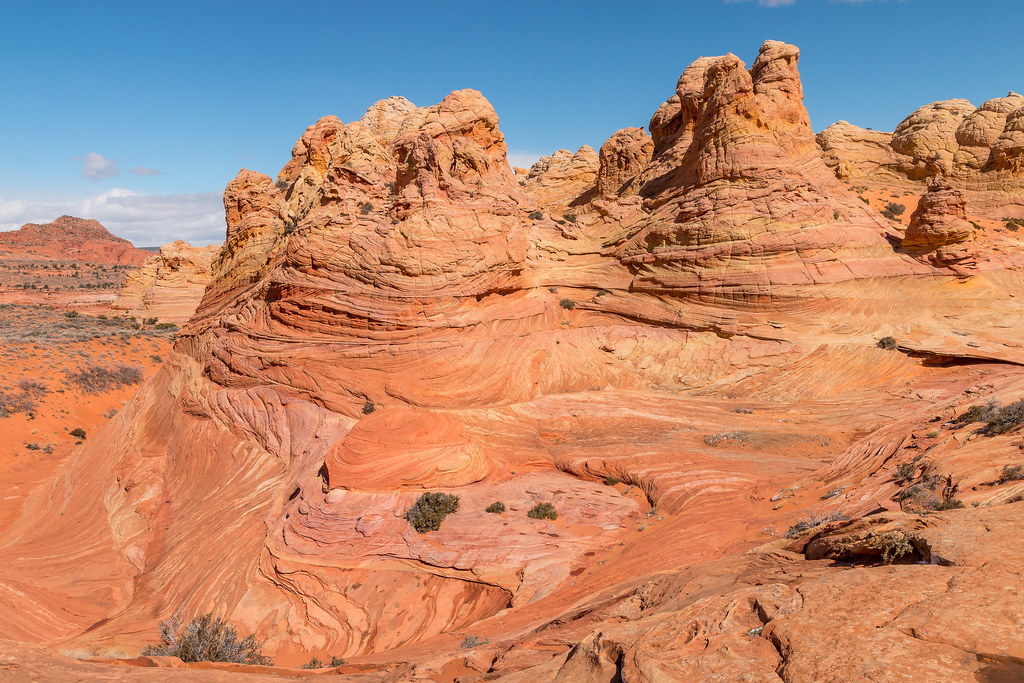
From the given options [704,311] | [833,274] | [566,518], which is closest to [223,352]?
[566,518]

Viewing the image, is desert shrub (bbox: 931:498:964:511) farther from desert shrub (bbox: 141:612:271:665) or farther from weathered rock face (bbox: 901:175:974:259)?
weathered rock face (bbox: 901:175:974:259)

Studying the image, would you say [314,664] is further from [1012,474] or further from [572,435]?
[1012,474]

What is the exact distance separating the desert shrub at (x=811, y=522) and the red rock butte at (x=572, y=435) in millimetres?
332

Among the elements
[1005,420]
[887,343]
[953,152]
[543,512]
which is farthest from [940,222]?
[953,152]

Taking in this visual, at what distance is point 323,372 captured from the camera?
54.1ft

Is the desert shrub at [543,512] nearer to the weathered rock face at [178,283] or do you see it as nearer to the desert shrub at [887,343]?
the desert shrub at [887,343]

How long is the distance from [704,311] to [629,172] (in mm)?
18423

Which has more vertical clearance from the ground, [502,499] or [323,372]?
[323,372]

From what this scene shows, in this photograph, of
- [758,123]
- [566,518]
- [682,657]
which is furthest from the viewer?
[758,123]

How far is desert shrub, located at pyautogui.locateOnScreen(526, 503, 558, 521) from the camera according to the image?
449 inches

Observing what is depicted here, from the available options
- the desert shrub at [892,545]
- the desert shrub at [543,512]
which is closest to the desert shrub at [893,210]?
the desert shrub at [543,512]

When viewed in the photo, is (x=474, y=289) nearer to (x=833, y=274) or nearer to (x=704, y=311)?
(x=704, y=311)

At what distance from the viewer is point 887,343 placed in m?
18.8

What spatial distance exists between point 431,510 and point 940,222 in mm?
→ 21182
